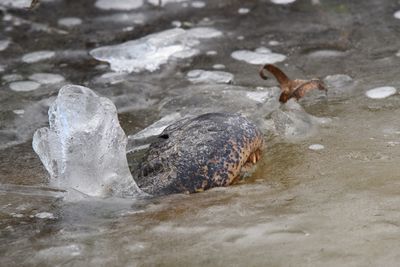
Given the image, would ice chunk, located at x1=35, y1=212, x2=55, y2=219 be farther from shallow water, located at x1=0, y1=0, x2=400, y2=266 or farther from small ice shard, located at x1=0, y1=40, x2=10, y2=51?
small ice shard, located at x1=0, y1=40, x2=10, y2=51

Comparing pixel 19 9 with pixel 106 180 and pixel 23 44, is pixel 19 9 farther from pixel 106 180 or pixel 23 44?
pixel 106 180

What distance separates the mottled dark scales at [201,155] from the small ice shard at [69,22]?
7.39 feet

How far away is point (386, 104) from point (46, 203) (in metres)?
1.83

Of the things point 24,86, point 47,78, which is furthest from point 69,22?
point 24,86

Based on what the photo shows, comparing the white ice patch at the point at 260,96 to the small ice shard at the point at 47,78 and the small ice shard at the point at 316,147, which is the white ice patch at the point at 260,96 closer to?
the small ice shard at the point at 316,147

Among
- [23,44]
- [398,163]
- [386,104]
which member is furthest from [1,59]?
[398,163]

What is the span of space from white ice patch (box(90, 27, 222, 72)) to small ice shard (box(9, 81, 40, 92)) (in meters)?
0.50

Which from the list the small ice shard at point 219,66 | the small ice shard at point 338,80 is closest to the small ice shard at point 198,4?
the small ice shard at point 219,66

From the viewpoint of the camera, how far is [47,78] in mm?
4484

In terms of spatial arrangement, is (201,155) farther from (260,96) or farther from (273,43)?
(273,43)

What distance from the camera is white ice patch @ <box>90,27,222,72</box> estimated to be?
15.2 feet

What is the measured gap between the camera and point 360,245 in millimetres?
2357

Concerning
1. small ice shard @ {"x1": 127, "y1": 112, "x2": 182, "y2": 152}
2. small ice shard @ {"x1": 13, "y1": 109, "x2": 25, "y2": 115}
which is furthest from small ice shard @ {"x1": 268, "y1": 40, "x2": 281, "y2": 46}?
small ice shard @ {"x1": 13, "y1": 109, "x2": 25, "y2": 115}

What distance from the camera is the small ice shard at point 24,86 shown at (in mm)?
4316
